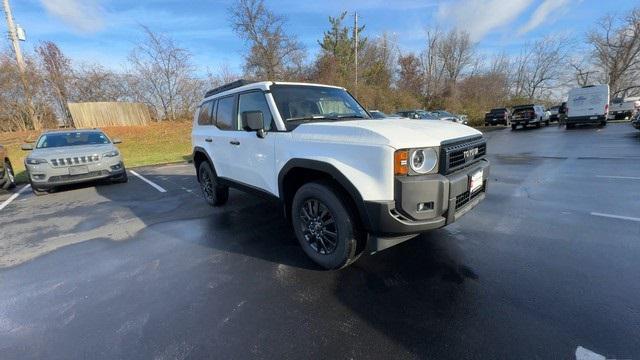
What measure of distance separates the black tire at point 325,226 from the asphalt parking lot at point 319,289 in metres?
0.20

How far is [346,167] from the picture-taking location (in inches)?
101

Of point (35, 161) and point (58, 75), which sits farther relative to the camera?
point (58, 75)

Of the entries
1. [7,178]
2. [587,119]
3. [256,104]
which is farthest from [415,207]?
[587,119]

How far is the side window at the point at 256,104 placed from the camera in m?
3.48

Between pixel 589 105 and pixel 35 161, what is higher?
pixel 589 105

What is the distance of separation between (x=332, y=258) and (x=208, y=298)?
124cm

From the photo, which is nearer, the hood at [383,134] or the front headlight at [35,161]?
the hood at [383,134]

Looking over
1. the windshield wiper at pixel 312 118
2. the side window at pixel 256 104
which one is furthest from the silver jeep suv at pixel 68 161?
the windshield wiper at pixel 312 118

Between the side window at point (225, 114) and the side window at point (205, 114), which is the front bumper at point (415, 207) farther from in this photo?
the side window at point (205, 114)

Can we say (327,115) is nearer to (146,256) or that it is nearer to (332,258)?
(332,258)

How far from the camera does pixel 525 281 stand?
2639mm

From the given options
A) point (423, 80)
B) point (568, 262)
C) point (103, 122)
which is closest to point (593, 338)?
point (568, 262)

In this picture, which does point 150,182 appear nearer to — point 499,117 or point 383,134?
point 383,134

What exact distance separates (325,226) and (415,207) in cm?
99
